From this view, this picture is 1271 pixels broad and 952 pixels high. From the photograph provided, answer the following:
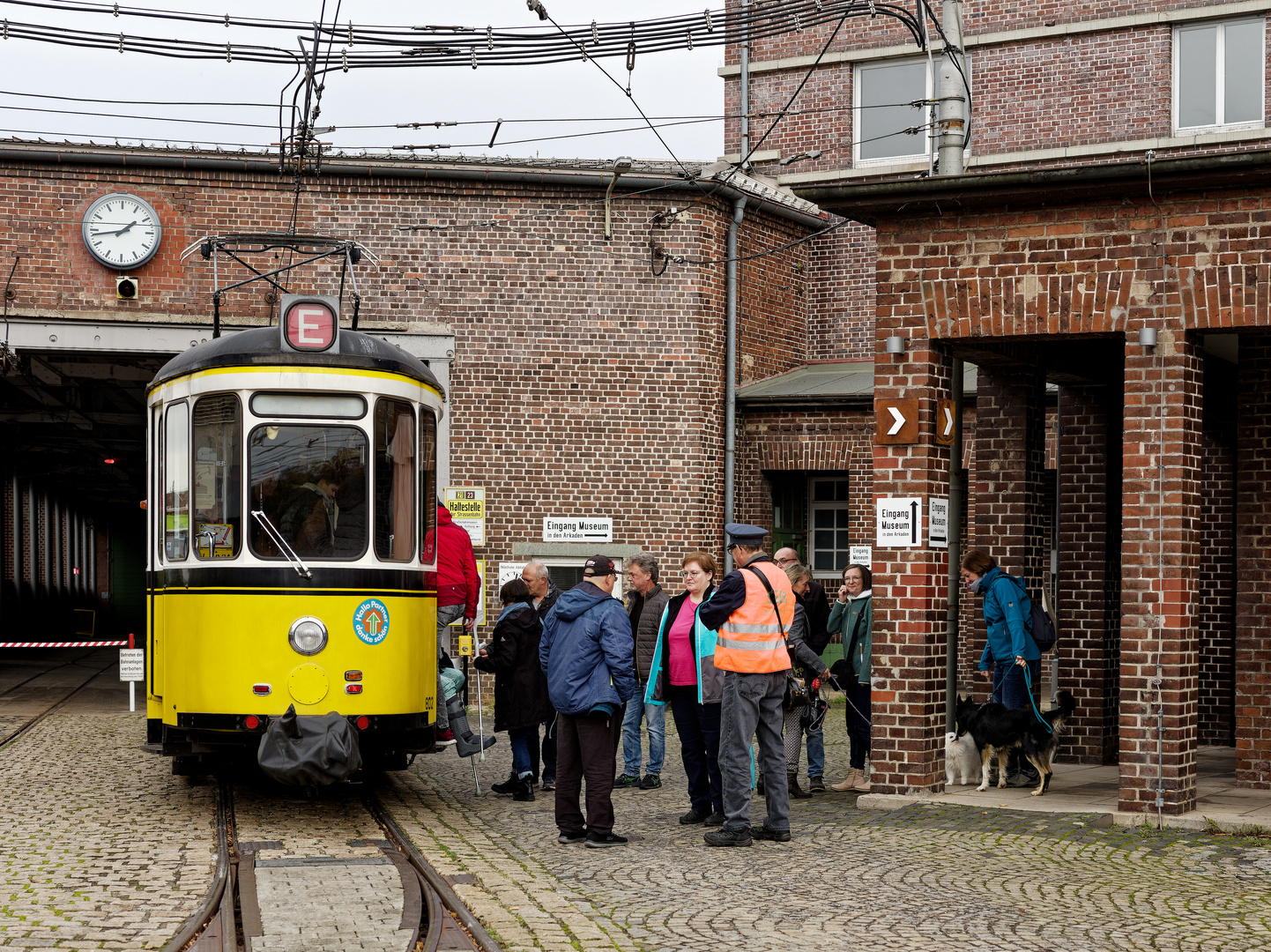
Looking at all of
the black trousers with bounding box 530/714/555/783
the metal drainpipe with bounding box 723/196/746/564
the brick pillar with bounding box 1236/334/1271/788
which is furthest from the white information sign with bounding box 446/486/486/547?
the brick pillar with bounding box 1236/334/1271/788

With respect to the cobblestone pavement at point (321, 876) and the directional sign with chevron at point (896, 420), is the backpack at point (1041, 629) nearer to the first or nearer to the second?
the directional sign with chevron at point (896, 420)

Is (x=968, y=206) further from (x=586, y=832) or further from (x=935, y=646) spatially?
(x=586, y=832)

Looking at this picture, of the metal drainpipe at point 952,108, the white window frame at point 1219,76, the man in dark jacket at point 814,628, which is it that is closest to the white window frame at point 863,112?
the white window frame at point 1219,76

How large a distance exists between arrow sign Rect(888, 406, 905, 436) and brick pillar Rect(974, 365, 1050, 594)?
2.06 meters

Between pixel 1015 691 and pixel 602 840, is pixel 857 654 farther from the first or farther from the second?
pixel 602 840

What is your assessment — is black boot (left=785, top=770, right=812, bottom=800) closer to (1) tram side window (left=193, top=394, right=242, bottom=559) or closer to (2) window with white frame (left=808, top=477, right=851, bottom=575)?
(1) tram side window (left=193, top=394, right=242, bottom=559)

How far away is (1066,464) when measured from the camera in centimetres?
1276

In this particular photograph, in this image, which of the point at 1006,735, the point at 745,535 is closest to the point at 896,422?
the point at 745,535

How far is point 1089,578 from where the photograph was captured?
41.3 ft

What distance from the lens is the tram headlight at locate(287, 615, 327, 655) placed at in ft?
30.6

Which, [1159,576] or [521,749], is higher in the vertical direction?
[1159,576]

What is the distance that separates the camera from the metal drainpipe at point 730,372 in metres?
18.8

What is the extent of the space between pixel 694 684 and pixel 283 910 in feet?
11.8

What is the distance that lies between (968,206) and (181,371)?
539cm
